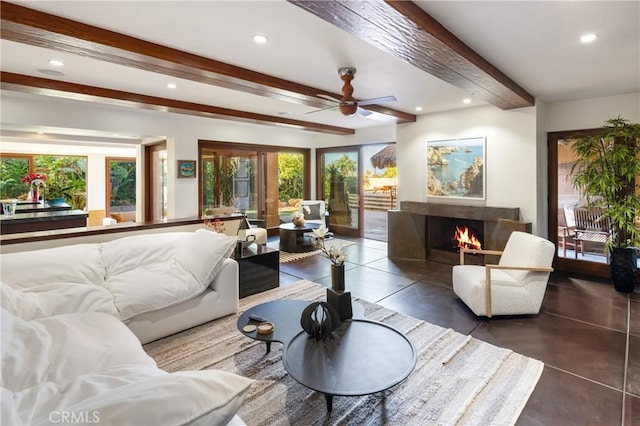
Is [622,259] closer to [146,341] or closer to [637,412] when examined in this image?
[637,412]

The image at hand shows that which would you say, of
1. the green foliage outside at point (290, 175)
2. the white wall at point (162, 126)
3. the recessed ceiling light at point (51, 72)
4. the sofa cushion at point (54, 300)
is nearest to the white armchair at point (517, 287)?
the sofa cushion at point (54, 300)

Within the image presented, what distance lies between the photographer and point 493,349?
2.78 meters

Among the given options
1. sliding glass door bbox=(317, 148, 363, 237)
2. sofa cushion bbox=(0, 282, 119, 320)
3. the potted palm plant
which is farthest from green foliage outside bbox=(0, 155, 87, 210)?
the potted palm plant

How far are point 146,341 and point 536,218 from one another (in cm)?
508

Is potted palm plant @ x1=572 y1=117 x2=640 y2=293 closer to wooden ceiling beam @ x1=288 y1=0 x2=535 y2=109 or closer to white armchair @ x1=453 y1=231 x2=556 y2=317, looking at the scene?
white armchair @ x1=453 y1=231 x2=556 y2=317

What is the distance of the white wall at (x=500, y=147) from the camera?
468 centimetres

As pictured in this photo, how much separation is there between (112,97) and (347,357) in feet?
13.9

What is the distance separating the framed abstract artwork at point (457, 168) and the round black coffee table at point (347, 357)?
359cm

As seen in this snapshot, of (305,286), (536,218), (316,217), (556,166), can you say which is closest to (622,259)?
(536,218)

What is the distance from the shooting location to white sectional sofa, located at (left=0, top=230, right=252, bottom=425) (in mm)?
930

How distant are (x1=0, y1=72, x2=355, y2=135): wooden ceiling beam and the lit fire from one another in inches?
154

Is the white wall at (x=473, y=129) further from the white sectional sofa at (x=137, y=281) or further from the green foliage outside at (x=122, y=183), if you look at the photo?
the green foliage outside at (x=122, y=183)

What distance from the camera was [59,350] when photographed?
184 centimetres

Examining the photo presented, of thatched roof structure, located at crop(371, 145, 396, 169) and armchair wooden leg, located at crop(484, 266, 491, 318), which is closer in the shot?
armchair wooden leg, located at crop(484, 266, 491, 318)
